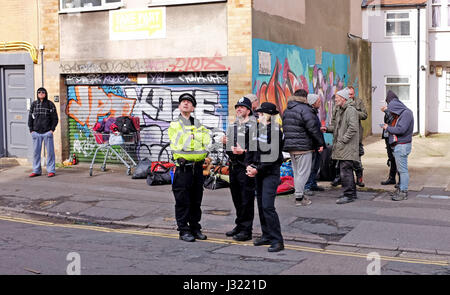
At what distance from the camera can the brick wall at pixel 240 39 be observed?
541 inches

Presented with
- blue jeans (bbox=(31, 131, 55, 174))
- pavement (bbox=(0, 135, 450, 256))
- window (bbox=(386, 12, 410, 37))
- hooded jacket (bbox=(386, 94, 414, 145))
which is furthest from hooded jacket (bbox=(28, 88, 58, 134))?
window (bbox=(386, 12, 410, 37))

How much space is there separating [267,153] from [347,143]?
11.8 ft

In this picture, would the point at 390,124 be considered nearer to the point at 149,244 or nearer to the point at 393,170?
the point at 393,170

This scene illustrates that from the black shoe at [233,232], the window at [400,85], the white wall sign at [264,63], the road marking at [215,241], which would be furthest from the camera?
the window at [400,85]

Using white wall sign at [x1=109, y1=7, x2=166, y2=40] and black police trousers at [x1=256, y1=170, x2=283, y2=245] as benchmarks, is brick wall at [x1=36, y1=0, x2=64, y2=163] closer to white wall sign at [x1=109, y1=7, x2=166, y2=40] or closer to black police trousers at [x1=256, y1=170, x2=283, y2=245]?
white wall sign at [x1=109, y1=7, x2=166, y2=40]

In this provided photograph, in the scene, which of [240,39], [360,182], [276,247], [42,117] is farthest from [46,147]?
[276,247]

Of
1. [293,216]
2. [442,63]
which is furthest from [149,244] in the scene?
[442,63]

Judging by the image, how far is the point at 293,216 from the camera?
1029 centimetres

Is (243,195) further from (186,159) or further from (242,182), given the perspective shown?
(186,159)

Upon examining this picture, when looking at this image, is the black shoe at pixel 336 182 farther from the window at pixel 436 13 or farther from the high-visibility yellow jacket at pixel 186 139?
the window at pixel 436 13

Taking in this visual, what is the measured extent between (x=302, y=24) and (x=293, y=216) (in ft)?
26.2

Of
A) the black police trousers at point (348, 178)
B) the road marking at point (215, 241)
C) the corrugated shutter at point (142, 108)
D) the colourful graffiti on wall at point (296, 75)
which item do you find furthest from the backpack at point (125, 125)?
the black police trousers at point (348, 178)

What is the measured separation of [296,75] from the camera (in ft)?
54.3

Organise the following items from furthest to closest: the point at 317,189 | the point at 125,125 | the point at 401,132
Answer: the point at 125,125
the point at 317,189
the point at 401,132
